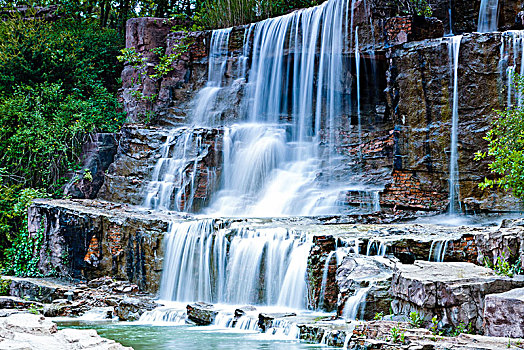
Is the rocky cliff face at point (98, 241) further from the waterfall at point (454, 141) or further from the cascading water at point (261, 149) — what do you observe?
the waterfall at point (454, 141)

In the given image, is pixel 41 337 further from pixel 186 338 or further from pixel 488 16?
pixel 488 16

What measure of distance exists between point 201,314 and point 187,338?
126 centimetres

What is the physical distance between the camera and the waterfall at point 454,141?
1186cm

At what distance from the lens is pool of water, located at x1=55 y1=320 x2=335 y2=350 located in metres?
7.45

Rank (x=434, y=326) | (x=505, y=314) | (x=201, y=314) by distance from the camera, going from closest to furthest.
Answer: (x=505, y=314), (x=434, y=326), (x=201, y=314)

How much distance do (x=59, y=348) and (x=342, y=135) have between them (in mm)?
10678

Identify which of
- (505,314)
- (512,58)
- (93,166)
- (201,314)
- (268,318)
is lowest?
(201,314)

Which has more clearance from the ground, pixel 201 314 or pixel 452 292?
pixel 452 292

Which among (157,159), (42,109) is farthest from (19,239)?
(42,109)

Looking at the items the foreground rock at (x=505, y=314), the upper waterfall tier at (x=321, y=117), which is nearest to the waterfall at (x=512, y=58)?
the upper waterfall tier at (x=321, y=117)

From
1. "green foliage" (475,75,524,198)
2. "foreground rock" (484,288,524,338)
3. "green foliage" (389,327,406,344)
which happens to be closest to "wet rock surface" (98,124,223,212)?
"green foliage" (475,75,524,198)

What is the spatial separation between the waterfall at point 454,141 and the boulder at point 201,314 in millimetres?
5593

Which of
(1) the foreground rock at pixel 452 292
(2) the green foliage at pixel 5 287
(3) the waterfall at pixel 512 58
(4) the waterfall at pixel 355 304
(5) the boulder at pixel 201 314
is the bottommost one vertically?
(2) the green foliage at pixel 5 287

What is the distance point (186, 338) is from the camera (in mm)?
8211
